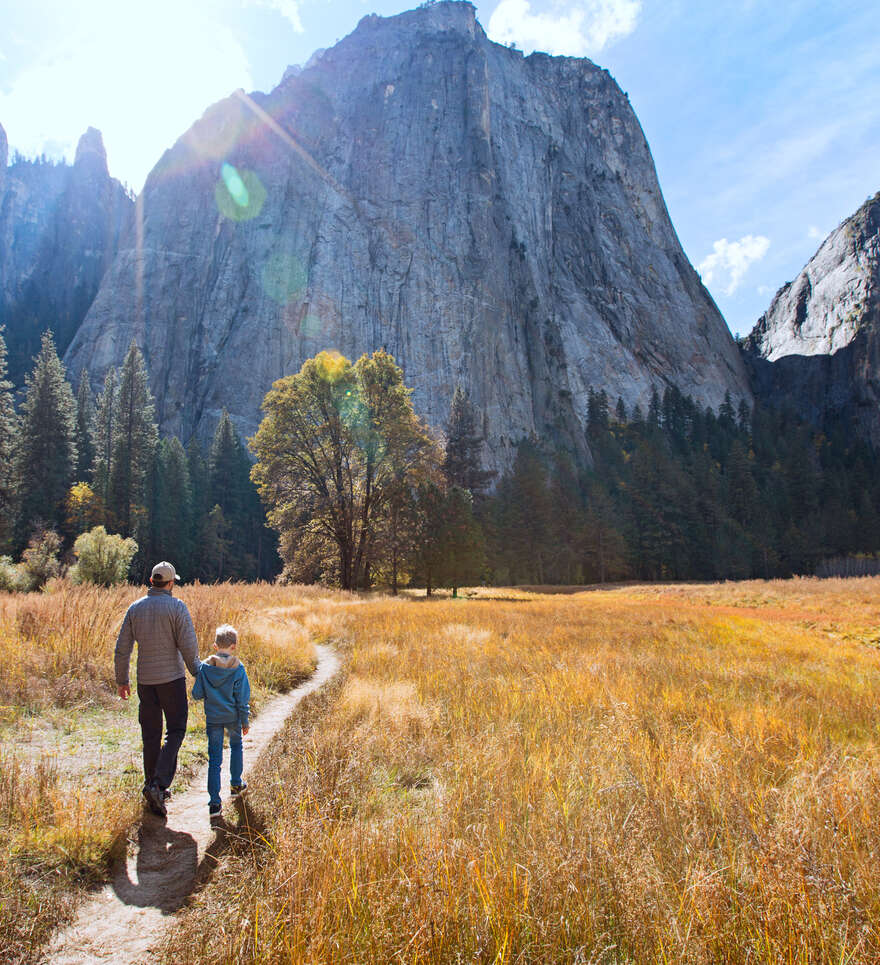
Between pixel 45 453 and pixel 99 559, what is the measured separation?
37.2m

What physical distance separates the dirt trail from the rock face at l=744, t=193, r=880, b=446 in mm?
143050

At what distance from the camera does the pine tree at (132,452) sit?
49.7 m

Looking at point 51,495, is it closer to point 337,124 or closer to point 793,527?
point 337,124

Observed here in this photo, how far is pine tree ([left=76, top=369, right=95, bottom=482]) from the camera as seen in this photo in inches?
2191

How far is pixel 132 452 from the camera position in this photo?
173 ft

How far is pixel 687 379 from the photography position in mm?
115125

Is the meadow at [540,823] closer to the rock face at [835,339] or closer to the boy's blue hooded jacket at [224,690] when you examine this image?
the boy's blue hooded jacket at [224,690]

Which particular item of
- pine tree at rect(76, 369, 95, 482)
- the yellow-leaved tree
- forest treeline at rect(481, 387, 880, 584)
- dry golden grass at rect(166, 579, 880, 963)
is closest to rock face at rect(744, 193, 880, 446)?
forest treeline at rect(481, 387, 880, 584)

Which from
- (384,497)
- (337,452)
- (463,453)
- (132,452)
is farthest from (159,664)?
(132,452)

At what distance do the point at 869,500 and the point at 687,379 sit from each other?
48105mm

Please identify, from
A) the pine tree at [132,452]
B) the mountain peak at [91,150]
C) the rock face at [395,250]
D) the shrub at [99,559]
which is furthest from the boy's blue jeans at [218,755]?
the mountain peak at [91,150]

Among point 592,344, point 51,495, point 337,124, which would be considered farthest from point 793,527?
point 337,124

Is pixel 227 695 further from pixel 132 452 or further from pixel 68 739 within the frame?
pixel 132 452

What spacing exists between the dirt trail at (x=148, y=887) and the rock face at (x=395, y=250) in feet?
225
